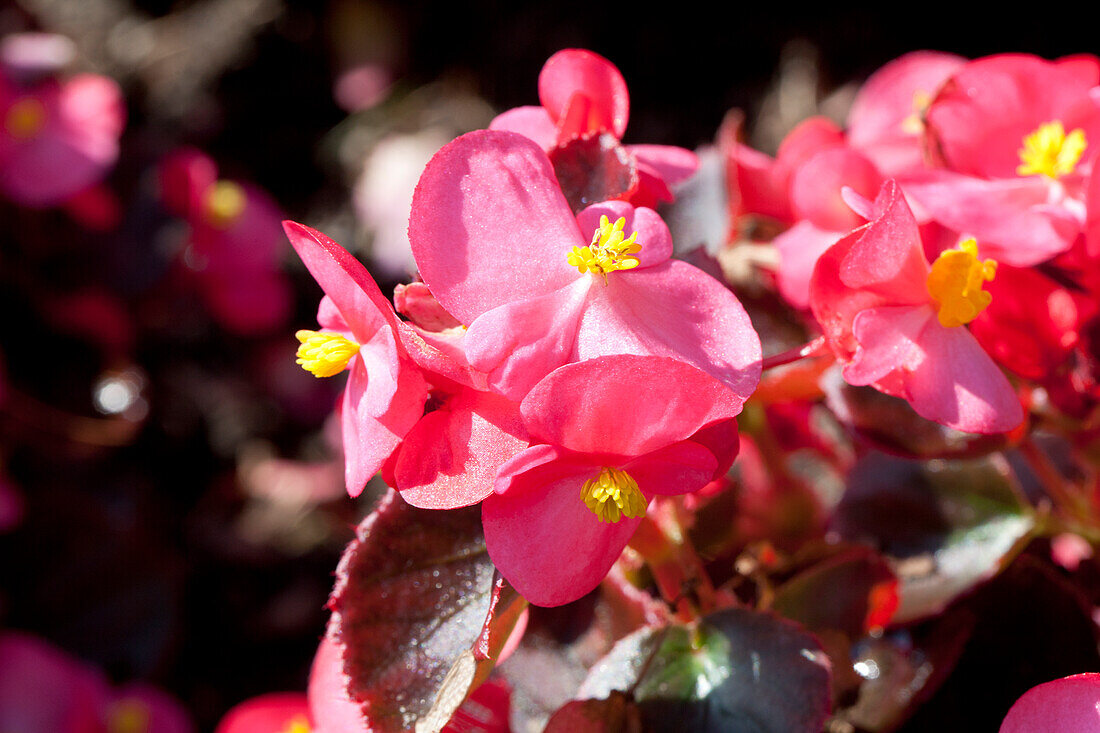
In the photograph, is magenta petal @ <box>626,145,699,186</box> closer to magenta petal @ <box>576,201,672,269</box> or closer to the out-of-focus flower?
magenta petal @ <box>576,201,672,269</box>

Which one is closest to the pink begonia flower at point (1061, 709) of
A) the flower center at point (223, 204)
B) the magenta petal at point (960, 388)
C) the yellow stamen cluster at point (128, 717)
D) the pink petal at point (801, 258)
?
the magenta petal at point (960, 388)

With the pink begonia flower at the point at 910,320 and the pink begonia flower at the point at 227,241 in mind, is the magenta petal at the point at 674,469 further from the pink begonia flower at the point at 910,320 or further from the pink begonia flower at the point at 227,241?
the pink begonia flower at the point at 227,241

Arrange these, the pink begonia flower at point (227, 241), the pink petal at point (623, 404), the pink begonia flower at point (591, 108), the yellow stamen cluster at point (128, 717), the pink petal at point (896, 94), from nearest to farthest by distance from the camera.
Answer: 1. the pink petal at point (623, 404)
2. the pink begonia flower at point (591, 108)
3. the pink petal at point (896, 94)
4. the yellow stamen cluster at point (128, 717)
5. the pink begonia flower at point (227, 241)

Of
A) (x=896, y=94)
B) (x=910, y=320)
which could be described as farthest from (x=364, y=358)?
(x=896, y=94)

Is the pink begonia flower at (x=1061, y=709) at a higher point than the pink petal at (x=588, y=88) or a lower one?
lower

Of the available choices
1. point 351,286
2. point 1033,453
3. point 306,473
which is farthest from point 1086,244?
point 306,473

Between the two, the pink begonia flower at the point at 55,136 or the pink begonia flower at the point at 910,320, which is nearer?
the pink begonia flower at the point at 910,320

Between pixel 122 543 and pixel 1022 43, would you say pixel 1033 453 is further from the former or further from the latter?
pixel 1022 43
